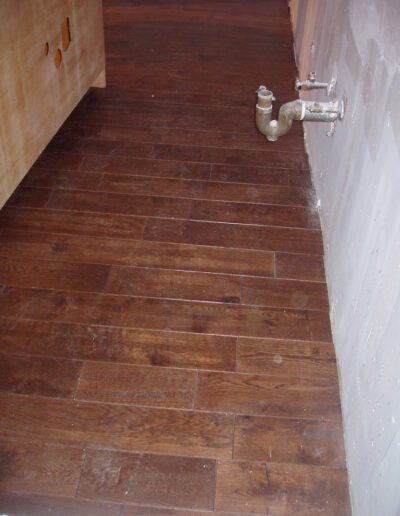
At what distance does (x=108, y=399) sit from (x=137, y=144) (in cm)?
147

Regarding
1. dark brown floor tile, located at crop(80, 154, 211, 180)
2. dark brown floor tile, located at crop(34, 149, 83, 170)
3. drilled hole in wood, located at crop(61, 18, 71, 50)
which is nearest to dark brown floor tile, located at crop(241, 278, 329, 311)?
dark brown floor tile, located at crop(80, 154, 211, 180)

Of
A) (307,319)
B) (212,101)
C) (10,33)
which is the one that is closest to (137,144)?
(212,101)

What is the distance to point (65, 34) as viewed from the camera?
2520 millimetres

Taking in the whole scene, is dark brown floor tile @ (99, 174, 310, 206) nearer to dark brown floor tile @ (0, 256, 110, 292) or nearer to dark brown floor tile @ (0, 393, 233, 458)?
dark brown floor tile @ (0, 256, 110, 292)

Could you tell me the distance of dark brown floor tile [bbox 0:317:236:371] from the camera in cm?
175

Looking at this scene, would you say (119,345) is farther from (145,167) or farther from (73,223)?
(145,167)

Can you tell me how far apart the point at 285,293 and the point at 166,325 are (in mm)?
429

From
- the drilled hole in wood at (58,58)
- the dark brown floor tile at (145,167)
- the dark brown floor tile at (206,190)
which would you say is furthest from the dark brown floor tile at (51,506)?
the drilled hole in wood at (58,58)

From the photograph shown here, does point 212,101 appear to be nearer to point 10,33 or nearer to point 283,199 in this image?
point 283,199

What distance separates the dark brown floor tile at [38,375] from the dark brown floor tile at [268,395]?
376 millimetres

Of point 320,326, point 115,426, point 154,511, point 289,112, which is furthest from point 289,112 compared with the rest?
point 154,511

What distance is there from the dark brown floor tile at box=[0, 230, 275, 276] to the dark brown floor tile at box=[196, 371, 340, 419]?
0.48m

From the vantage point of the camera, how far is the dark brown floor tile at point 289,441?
1.51 metres

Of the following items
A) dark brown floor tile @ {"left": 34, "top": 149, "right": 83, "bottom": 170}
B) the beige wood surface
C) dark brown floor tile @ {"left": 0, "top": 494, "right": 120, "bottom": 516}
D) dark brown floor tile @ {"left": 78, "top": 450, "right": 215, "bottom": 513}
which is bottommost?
dark brown floor tile @ {"left": 0, "top": 494, "right": 120, "bottom": 516}
